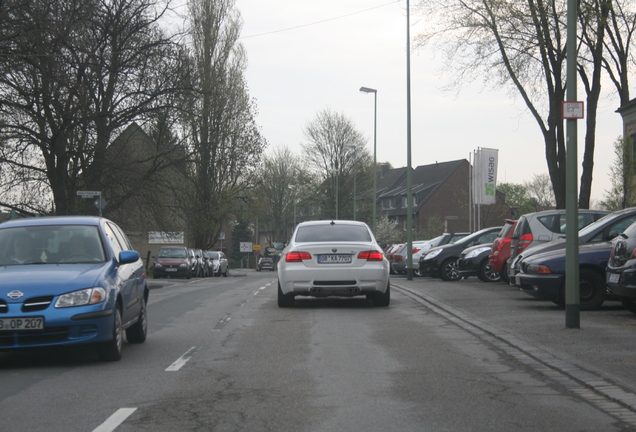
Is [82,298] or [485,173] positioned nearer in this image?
[82,298]

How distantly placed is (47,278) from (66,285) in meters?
0.23

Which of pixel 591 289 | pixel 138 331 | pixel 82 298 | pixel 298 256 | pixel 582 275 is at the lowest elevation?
pixel 138 331

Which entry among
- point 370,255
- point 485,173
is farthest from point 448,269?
point 485,173

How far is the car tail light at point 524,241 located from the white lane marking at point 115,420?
13580mm

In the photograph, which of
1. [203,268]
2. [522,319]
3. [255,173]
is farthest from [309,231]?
[255,173]

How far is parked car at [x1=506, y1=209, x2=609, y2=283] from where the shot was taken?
61.4 ft

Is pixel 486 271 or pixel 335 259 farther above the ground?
pixel 335 259

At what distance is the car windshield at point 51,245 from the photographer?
Answer: 941 centimetres

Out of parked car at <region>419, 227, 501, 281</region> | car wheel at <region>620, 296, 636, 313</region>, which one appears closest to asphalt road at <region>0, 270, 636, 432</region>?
car wheel at <region>620, 296, 636, 313</region>

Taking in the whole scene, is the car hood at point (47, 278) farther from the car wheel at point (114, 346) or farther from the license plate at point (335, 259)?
the license plate at point (335, 259)

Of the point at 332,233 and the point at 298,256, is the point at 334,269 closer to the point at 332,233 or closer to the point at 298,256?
the point at 298,256

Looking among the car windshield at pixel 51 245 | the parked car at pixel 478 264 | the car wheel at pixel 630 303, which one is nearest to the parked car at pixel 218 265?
the parked car at pixel 478 264

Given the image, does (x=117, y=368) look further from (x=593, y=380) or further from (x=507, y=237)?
(x=507, y=237)

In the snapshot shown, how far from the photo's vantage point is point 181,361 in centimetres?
903
